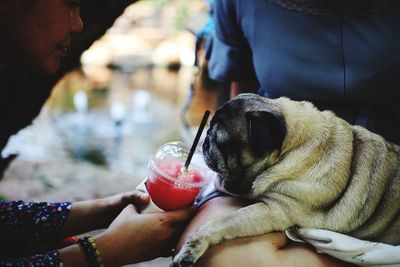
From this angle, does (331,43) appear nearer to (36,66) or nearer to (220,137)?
(220,137)

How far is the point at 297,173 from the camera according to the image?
1480 mm

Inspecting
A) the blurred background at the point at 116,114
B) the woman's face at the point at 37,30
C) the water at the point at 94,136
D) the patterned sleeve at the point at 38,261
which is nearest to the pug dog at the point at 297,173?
the patterned sleeve at the point at 38,261

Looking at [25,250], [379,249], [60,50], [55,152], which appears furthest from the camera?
[55,152]

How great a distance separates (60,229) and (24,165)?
3044 millimetres

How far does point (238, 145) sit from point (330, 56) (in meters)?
0.54

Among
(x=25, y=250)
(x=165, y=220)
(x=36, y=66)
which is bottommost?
(x=25, y=250)

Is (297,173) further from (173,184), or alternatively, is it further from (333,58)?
(333,58)

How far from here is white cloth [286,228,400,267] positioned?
4.23 ft

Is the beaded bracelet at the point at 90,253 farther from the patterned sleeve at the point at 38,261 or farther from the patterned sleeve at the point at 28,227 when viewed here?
the patterned sleeve at the point at 28,227

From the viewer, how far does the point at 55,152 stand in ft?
18.3

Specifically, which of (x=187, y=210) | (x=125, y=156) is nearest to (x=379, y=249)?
(x=187, y=210)

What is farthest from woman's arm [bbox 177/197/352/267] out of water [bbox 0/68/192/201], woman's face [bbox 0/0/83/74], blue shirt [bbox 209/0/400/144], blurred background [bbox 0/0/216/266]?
water [bbox 0/68/192/201]

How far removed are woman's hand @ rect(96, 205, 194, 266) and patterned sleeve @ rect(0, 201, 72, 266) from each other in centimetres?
24

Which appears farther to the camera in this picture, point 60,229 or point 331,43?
point 331,43
